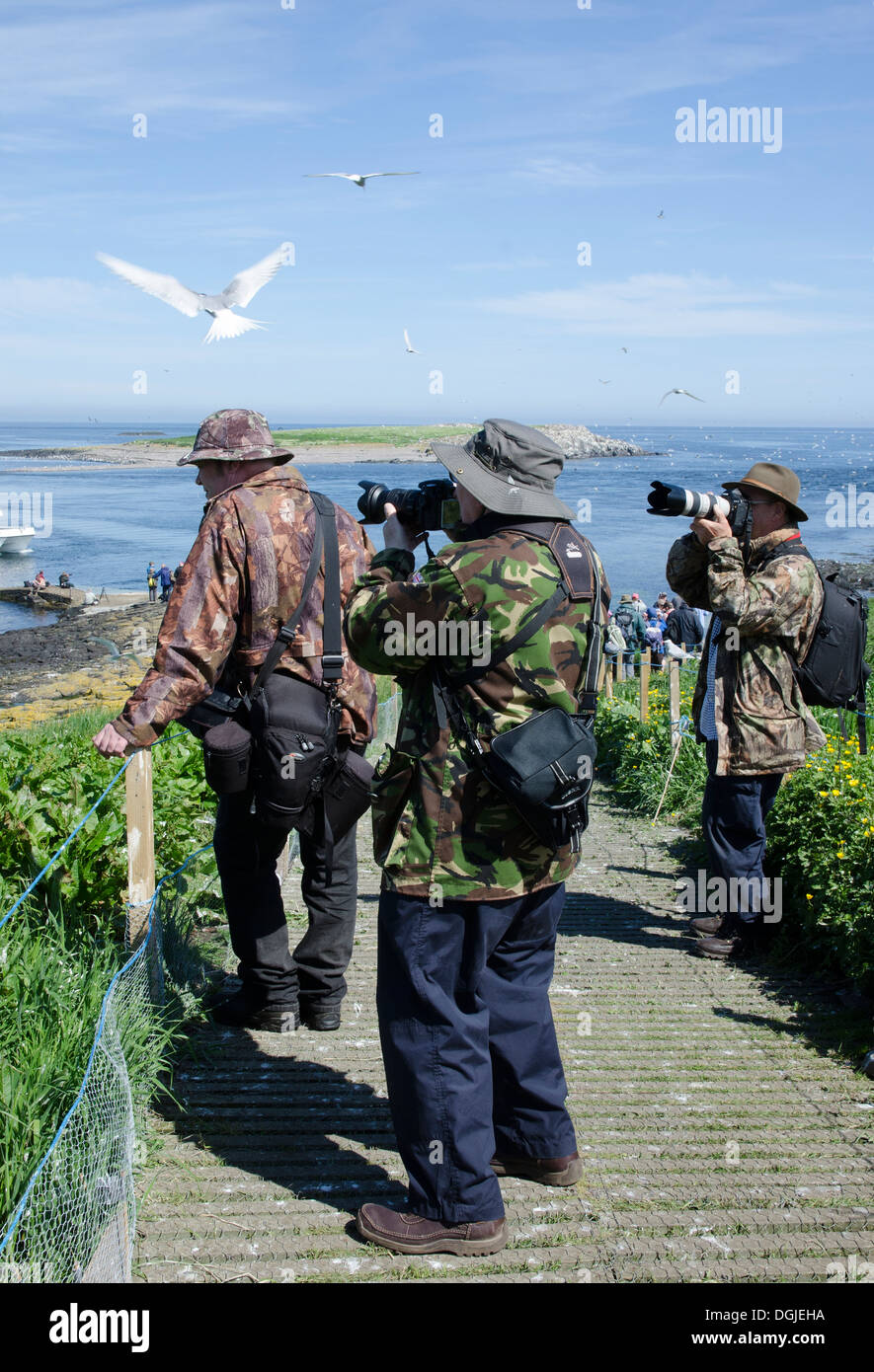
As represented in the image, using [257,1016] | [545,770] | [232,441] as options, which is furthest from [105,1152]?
[232,441]

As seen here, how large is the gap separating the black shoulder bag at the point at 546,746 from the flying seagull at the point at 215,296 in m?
5.82

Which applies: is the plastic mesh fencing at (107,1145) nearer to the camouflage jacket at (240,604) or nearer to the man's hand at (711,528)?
the camouflage jacket at (240,604)

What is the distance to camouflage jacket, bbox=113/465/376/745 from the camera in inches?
133

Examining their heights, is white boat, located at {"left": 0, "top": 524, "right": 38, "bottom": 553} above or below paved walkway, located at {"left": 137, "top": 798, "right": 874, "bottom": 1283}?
above

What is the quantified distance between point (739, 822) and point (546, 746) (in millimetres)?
2449

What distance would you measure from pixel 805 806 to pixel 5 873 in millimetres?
3581

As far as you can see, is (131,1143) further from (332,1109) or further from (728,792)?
(728,792)

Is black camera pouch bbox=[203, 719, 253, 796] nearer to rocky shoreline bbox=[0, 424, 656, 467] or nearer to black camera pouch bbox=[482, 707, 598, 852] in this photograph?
black camera pouch bbox=[482, 707, 598, 852]

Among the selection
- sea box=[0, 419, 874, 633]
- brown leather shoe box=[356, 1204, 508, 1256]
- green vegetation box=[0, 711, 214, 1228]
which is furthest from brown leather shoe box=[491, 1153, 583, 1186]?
sea box=[0, 419, 874, 633]

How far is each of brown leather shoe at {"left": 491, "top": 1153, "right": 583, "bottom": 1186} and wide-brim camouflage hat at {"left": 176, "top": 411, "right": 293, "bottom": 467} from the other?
7.24 feet

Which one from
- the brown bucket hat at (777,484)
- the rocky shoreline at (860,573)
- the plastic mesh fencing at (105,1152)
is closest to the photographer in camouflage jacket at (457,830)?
the plastic mesh fencing at (105,1152)

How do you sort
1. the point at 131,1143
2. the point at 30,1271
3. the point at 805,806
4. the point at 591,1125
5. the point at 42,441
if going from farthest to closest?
the point at 42,441, the point at 805,806, the point at 591,1125, the point at 131,1143, the point at 30,1271
